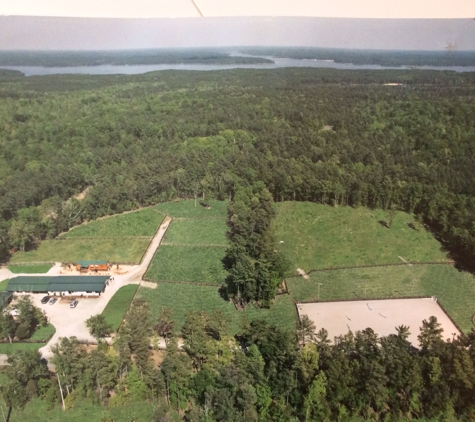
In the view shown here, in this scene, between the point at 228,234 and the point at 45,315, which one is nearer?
the point at 45,315

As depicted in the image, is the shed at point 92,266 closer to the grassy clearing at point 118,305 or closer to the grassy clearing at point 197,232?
the grassy clearing at point 118,305

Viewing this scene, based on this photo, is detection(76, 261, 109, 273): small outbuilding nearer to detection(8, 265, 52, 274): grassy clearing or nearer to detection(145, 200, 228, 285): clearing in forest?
detection(8, 265, 52, 274): grassy clearing

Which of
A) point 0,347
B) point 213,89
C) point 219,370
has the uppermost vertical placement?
point 213,89

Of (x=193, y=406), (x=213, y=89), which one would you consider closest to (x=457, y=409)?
(x=193, y=406)

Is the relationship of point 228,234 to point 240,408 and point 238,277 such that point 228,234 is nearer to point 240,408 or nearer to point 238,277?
point 238,277

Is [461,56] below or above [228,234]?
above

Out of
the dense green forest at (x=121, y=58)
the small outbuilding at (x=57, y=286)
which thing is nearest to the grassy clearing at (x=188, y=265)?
the small outbuilding at (x=57, y=286)

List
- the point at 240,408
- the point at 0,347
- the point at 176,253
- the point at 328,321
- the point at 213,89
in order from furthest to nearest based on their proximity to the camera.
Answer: the point at 213,89, the point at 176,253, the point at 328,321, the point at 0,347, the point at 240,408
